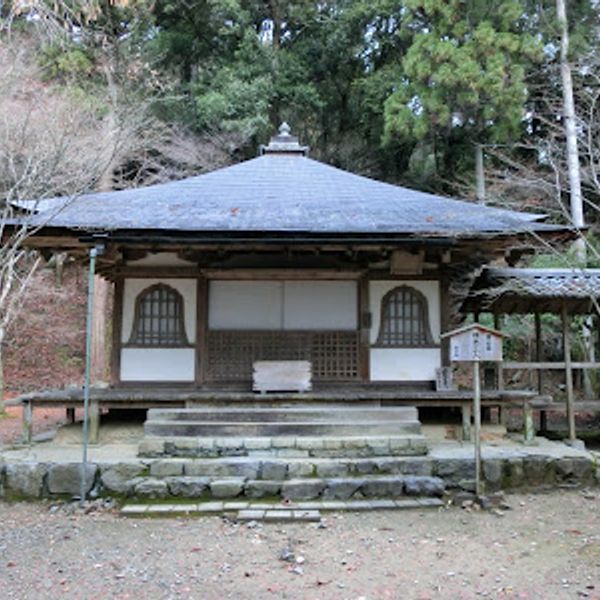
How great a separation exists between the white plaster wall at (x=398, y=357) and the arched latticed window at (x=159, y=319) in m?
2.94

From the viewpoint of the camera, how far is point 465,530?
5.42m

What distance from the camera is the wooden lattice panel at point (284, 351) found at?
27.5 ft

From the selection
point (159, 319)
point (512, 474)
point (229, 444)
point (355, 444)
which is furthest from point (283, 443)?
point (159, 319)

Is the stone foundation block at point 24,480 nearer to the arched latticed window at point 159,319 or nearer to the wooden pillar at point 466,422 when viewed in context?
the arched latticed window at point 159,319

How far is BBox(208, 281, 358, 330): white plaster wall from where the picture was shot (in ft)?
28.1

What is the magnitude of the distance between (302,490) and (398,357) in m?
3.07

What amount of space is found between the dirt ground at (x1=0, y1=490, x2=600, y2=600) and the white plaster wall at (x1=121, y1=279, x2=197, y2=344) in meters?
3.04

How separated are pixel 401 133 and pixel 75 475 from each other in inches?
517

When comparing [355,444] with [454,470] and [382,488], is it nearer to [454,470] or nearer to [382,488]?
[382,488]

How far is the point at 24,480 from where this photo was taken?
6.32m

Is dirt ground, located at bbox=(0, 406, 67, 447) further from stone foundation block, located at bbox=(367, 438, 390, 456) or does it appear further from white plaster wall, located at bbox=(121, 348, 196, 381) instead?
stone foundation block, located at bbox=(367, 438, 390, 456)

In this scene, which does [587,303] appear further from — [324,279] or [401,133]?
[401,133]

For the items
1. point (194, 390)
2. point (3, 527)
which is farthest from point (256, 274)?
point (3, 527)

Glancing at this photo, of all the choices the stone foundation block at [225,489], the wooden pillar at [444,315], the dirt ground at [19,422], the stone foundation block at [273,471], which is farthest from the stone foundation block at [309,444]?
the dirt ground at [19,422]
